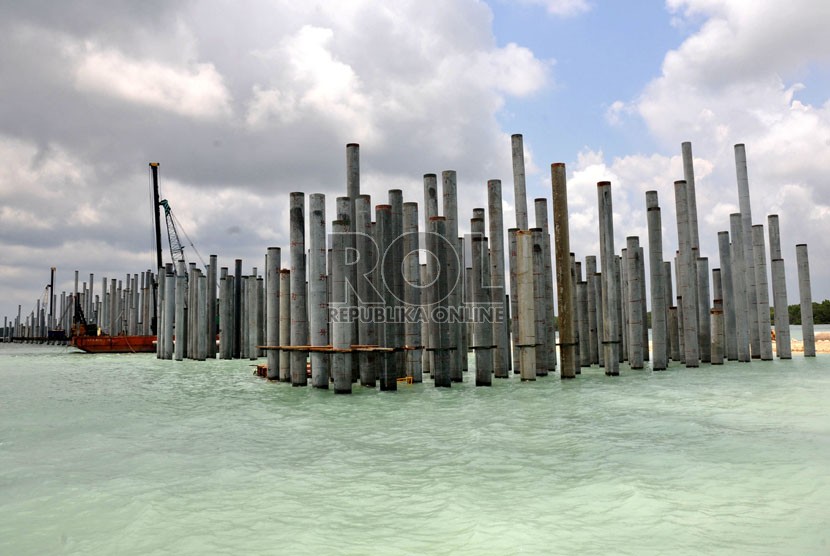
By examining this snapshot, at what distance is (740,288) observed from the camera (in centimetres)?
2422

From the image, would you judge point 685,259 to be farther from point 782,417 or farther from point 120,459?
point 120,459

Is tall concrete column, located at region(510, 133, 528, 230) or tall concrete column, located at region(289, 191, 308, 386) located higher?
tall concrete column, located at region(510, 133, 528, 230)

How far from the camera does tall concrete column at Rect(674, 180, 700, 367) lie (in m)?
21.4

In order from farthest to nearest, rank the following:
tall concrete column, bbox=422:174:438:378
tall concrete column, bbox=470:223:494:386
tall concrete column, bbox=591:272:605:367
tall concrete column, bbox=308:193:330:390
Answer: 1. tall concrete column, bbox=591:272:605:367
2. tall concrete column, bbox=422:174:438:378
3. tall concrete column, bbox=470:223:494:386
4. tall concrete column, bbox=308:193:330:390

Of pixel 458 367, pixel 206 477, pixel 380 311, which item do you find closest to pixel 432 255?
pixel 380 311

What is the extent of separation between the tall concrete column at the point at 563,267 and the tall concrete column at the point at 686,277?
17.0ft

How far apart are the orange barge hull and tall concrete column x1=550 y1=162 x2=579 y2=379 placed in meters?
37.3

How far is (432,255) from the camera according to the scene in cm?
1683

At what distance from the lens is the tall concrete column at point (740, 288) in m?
23.9

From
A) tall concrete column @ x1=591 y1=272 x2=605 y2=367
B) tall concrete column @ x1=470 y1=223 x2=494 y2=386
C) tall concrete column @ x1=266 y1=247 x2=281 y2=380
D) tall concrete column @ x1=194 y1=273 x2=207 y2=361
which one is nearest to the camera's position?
tall concrete column @ x1=470 y1=223 x2=494 y2=386

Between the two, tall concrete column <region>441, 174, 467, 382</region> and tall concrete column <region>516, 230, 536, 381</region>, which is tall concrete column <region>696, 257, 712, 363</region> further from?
tall concrete column <region>441, 174, 467, 382</region>

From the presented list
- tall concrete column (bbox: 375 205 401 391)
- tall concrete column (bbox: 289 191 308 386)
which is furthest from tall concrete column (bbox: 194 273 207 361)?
tall concrete column (bbox: 375 205 401 391)

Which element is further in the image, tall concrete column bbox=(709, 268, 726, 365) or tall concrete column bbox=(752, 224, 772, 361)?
tall concrete column bbox=(752, 224, 772, 361)

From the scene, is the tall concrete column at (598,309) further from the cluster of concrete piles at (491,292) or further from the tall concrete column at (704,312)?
the tall concrete column at (704,312)
